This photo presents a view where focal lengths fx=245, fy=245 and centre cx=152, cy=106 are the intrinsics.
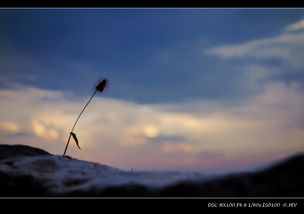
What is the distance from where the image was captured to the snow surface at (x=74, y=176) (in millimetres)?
2865

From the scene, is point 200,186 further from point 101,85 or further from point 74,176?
point 101,85

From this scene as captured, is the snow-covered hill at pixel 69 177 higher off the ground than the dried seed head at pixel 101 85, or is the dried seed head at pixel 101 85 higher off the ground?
the dried seed head at pixel 101 85

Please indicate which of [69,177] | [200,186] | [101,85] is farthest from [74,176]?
[101,85]

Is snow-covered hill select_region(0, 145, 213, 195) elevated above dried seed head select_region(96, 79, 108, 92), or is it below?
below

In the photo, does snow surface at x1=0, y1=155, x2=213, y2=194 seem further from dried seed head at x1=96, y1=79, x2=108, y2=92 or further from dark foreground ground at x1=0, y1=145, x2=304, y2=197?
dried seed head at x1=96, y1=79, x2=108, y2=92

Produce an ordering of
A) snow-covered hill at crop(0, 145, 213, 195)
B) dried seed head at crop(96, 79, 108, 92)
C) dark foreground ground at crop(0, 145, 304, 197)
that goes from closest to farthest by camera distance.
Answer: dark foreground ground at crop(0, 145, 304, 197) < snow-covered hill at crop(0, 145, 213, 195) < dried seed head at crop(96, 79, 108, 92)

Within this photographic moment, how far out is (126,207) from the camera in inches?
104

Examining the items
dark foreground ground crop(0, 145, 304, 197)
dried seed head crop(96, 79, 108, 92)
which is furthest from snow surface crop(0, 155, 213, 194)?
dried seed head crop(96, 79, 108, 92)

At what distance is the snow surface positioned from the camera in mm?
2865

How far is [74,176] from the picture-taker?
11.3 ft

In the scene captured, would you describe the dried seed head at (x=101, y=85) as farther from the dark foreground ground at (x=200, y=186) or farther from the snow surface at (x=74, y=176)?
the dark foreground ground at (x=200, y=186)

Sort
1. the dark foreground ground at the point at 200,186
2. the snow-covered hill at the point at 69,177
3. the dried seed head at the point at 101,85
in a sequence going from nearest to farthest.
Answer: the dark foreground ground at the point at 200,186, the snow-covered hill at the point at 69,177, the dried seed head at the point at 101,85

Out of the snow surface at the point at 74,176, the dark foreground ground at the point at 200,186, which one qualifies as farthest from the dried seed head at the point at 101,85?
the dark foreground ground at the point at 200,186
